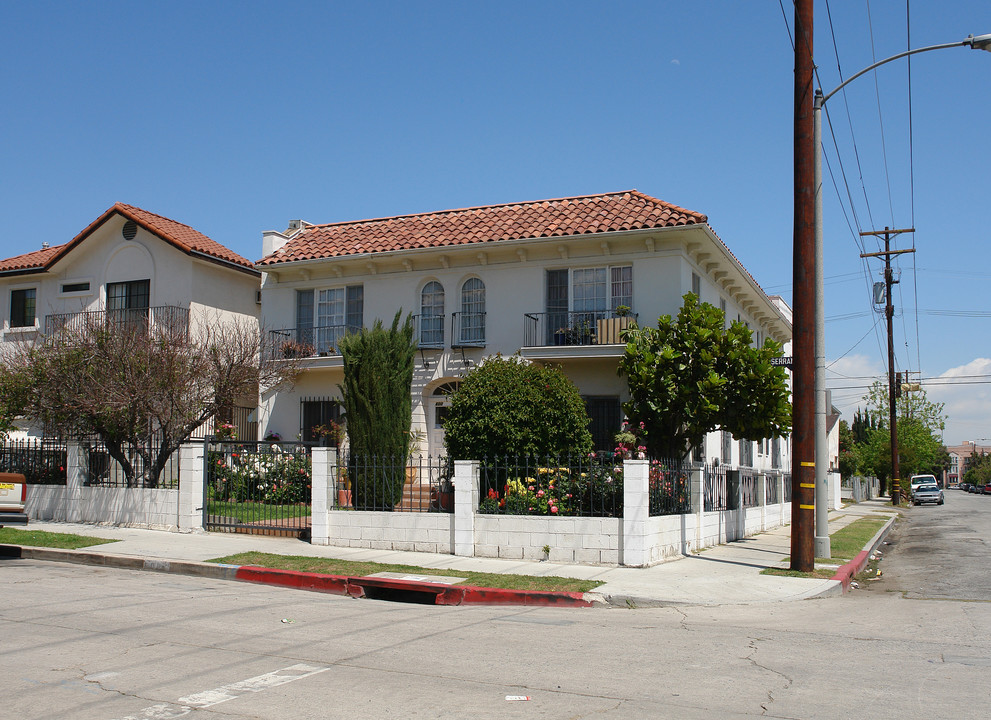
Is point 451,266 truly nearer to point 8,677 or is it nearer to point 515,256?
point 515,256

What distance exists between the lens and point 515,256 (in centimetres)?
2086

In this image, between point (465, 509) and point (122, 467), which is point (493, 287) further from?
point (122, 467)

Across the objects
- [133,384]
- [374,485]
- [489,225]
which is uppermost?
[489,225]

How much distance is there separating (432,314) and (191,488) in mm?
7672

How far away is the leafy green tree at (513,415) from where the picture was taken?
15625 millimetres

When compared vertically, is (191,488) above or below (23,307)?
below

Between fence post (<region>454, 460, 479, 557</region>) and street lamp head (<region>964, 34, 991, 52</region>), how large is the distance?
945cm

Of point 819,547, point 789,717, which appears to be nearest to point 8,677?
point 789,717

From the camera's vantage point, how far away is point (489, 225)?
2148 centimetres

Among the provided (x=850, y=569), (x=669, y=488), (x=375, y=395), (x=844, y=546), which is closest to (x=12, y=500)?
(x=375, y=395)

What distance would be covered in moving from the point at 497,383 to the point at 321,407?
27.1 ft

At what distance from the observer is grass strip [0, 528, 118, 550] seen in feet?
48.8

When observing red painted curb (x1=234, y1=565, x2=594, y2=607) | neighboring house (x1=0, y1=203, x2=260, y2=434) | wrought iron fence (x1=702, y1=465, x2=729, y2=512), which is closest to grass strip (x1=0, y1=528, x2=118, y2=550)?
red painted curb (x1=234, y1=565, x2=594, y2=607)

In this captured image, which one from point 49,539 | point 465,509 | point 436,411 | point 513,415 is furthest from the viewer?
point 436,411
